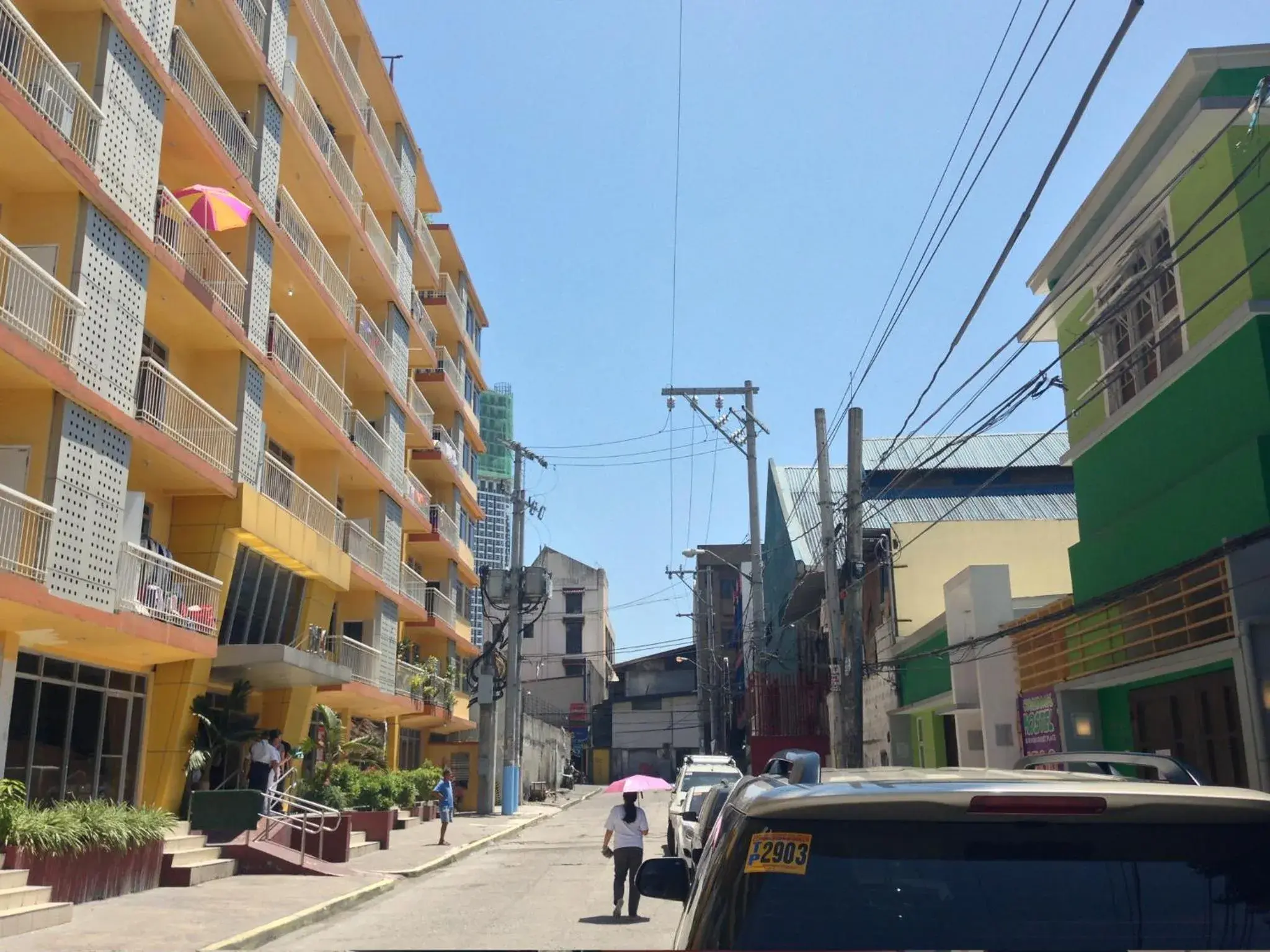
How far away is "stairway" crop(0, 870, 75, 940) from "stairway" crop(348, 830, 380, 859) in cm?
836

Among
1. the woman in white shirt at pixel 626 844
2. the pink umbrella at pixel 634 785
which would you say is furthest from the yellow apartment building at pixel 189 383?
the woman in white shirt at pixel 626 844

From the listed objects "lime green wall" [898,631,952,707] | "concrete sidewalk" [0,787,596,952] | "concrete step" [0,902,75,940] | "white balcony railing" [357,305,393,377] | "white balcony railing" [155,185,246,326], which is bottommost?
"concrete sidewalk" [0,787,596,952]

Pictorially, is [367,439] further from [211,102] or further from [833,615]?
[833,615]

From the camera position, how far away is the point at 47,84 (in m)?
15.6

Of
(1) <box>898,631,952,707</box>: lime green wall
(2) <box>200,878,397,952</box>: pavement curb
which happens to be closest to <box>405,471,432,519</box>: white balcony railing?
(1) <box>898,631,952,707</box>: lime green wall

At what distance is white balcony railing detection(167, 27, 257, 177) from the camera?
19.9m

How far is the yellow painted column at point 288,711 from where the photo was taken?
24500 mm

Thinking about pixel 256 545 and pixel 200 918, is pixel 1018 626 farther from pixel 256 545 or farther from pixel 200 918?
pixel 256 545

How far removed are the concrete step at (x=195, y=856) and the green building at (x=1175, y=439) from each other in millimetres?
12573

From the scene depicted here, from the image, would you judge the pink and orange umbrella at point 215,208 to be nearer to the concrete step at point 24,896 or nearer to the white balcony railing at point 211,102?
the white balcony railing at point 211,102

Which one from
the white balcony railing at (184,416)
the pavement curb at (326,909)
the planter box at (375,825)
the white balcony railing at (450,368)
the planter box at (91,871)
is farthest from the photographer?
the white balcony railing at (450,368)

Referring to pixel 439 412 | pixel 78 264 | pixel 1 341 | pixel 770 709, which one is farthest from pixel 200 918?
pixel 439 412

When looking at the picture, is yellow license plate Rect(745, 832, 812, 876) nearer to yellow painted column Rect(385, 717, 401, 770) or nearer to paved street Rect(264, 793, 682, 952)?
paved street Rect(264, 793, 682, 952)

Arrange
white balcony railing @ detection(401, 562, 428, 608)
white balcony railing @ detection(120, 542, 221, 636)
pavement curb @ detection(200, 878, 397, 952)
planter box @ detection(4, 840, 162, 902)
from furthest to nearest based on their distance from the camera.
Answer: white balcony railing @ detection(401, 562, 428, 608) → white balcony railing @ detection(120, 542, 221, 636) → planter box @ detection(4, 840, 162, 902) → pavement curb @ detection(200, 878, 397, 952)
